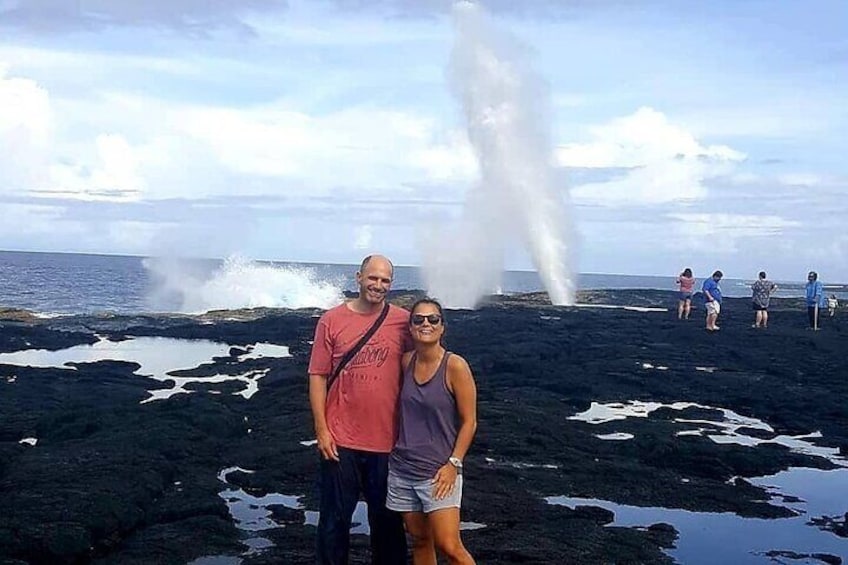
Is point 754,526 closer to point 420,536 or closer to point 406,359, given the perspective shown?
point 420,536

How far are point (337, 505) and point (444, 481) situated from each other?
0.84 metres

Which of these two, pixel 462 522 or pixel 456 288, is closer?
pixel 462 522

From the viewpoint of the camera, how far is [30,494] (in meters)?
9.77

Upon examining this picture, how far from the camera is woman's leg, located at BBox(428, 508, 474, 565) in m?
5.61

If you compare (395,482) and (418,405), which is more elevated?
(418,405)

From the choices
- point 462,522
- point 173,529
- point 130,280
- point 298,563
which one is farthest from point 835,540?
point 130,280

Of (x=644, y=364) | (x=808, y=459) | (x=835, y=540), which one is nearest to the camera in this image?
(x=835, y=540)

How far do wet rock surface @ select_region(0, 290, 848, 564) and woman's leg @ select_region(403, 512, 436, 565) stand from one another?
2287 millimetres

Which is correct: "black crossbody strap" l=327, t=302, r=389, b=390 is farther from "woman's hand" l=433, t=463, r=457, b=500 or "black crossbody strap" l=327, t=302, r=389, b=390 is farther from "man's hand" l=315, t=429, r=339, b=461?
"woman's hand" l=433, t=463, r=457, b=500

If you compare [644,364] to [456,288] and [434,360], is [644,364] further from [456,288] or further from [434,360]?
[456,288]

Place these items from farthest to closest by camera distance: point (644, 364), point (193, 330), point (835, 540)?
point (193, 330) < point (644, 364) < point (835, 540)

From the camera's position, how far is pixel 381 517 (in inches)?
235

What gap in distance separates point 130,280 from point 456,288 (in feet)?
219

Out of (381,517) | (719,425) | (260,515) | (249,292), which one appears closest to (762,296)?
(719,425)
